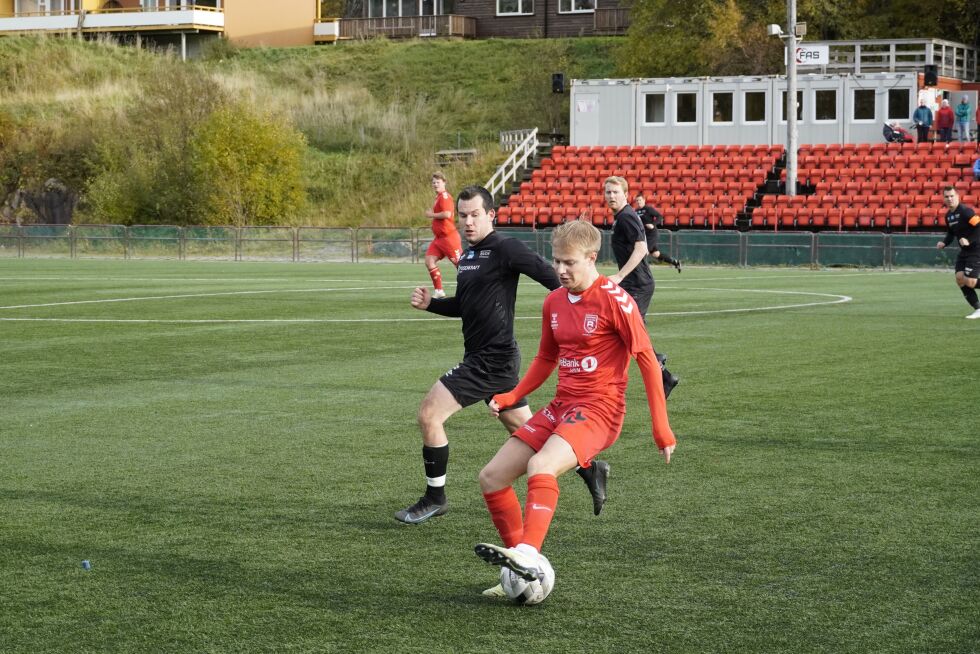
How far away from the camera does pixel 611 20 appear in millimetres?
69938

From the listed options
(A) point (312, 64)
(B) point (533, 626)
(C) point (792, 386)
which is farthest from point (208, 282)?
(A) point (312, 64)

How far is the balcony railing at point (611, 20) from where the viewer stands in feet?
229

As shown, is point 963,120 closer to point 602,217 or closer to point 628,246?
point 602,217

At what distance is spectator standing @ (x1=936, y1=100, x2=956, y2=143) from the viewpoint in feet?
146

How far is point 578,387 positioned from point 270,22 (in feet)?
250

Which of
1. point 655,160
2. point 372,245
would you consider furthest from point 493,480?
point 655,160

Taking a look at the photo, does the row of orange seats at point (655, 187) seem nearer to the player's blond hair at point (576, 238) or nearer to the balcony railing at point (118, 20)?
the player's blond hair at point (576, 238)

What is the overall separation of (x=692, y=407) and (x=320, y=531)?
5128 mm

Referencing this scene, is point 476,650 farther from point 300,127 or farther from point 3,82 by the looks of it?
point 3,82

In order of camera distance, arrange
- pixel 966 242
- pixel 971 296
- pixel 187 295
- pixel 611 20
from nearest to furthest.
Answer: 1. pixel 966 242
2. pixel 971 296
3. pixel 187 295
4. pixel 611 20

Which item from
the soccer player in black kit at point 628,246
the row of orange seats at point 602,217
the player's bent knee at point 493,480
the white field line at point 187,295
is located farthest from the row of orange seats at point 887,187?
the player's bent knee at point 493,480

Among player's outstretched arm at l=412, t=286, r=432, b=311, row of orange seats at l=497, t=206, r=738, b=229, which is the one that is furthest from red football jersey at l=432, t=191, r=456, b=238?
player's outstretched arm at l=412, t=286, r=432, b=311

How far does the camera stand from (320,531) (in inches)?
276

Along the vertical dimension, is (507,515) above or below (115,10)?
below
